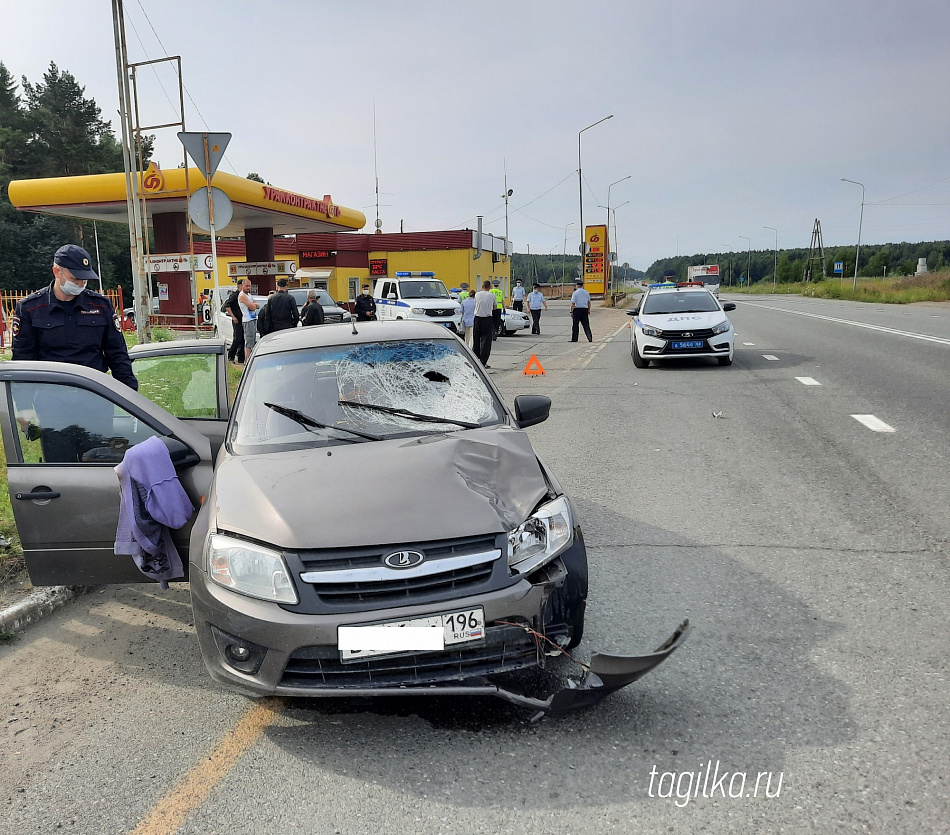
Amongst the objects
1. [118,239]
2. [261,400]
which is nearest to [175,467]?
[261,400]

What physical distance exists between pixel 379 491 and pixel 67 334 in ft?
10.6

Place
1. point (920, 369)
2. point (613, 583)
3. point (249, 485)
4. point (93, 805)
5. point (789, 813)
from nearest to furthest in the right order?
point (789, 813)
point (93, 805)
point (249, 485)
point (613, 583)
point (920, 369)

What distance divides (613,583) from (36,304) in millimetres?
4078

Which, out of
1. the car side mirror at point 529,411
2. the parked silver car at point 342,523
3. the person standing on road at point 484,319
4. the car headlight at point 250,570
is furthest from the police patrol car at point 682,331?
the car headlight at point 250,570

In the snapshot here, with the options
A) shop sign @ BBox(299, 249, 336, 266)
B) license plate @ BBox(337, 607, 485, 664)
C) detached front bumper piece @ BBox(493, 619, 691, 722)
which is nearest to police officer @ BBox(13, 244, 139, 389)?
license plate @ BBox(337, 607, 485, 664)

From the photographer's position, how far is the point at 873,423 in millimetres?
8969

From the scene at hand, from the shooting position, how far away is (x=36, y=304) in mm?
5215

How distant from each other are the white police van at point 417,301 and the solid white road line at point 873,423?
54.0 feet

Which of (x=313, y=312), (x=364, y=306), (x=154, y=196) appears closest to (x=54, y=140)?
(x=154, y=196)

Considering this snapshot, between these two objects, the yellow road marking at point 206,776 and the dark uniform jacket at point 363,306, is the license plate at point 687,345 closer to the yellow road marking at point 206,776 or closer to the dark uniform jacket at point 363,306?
the dark uniform jacket at point 363,306

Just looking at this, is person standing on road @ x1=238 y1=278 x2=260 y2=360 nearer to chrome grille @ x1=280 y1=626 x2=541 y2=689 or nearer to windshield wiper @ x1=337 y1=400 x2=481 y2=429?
windshield wiper @ x1=337 y1=400 x2=481 y2=429

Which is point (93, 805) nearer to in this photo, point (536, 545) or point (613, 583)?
point (536, 545)

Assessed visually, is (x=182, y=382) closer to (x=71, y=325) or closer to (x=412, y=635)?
(x=71, y=325)

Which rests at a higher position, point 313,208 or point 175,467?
point 313,208
